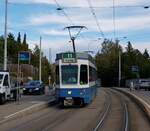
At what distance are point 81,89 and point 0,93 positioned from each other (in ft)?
17.8

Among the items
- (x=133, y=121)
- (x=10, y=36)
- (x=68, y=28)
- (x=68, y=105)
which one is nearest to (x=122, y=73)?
(x=10, y=36)

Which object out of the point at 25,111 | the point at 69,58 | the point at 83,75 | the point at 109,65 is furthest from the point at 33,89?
the point at 109,65

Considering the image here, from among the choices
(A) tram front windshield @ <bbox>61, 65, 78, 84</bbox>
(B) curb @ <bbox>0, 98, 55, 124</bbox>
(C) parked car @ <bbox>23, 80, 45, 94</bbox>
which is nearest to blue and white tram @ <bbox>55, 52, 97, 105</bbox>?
(A) tram front windshield @ <bbox>61, 65, 78, 84</bbox>

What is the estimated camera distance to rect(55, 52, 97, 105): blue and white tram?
105 ft

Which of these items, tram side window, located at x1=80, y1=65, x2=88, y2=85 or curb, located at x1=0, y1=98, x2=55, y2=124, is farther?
tram side window, located at x1=80, y1=65, x2=88, y2=85

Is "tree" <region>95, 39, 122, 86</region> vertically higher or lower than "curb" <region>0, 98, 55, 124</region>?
higher

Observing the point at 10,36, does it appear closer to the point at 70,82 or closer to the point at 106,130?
the point at 70,82

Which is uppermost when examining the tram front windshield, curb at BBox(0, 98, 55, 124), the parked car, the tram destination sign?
the tram destination sign

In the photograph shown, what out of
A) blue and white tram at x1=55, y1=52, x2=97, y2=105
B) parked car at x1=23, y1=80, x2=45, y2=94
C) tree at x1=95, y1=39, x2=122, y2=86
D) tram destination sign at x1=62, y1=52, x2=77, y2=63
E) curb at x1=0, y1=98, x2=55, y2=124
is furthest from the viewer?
tree at x1=95, y1=39, x2=122, y2=86

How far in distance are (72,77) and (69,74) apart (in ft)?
0.90

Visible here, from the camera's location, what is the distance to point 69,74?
3228 cm

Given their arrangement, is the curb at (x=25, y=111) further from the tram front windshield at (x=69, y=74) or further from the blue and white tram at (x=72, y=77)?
the tram front windshield at (x=69, y=74)

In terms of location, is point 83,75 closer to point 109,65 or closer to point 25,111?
point 25,111

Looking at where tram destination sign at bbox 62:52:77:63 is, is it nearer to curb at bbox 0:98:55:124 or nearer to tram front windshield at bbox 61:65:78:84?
tram front windshield at bbox 61:65:78:84
